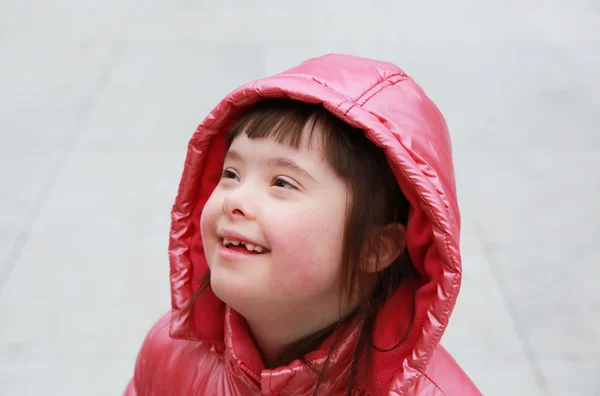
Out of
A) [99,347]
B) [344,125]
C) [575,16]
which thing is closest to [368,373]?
[344,125]

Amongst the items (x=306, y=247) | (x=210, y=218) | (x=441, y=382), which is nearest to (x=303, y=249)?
(x=306, y=247)

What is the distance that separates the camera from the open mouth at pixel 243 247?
0.93 metres

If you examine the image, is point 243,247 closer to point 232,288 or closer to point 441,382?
point 232,288

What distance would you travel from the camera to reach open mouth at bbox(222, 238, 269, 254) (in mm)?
930

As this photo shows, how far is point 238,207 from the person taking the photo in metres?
0.92

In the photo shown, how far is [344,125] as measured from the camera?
0.97 meters

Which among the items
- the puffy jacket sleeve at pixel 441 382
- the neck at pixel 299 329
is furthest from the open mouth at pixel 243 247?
the puffy jacket sleeve at pixel 441 382

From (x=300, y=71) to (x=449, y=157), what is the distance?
228 millimetres

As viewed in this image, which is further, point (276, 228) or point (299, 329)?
point (299, 329)

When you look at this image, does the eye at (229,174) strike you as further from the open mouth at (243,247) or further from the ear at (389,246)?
the ear at (389,246)

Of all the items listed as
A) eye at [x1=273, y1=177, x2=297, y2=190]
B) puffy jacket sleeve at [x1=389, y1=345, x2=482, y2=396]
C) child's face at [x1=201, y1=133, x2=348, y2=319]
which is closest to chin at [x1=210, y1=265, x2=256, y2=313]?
child's face at [x1=201, y1=133, x2=348, y2=319]

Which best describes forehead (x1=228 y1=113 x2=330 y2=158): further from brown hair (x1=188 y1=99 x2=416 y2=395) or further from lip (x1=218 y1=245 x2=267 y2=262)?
lip (x1=218 y1=245 x2=267 y2=262)

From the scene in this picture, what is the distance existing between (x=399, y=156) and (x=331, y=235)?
0.12 m

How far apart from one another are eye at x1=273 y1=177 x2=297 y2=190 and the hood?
10 cm
